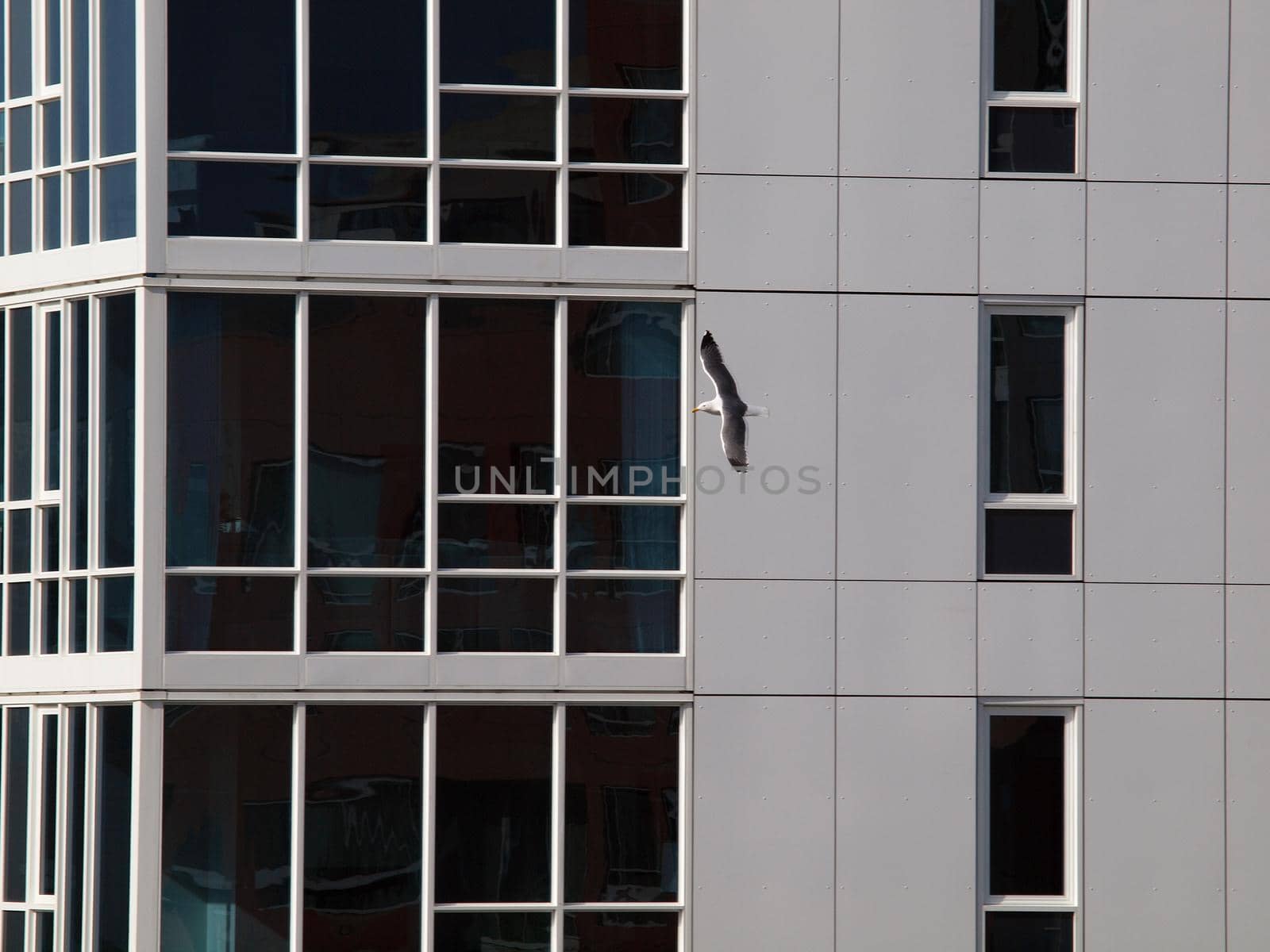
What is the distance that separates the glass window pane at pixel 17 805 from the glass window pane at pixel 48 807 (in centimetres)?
17

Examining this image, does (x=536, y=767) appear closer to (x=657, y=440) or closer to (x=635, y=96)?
(x=657, y=440)

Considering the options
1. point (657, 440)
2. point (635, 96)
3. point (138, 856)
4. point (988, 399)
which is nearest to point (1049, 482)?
point (988, 399)

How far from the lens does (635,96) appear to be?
13297mm

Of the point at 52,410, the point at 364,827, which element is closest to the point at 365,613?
the point at 364,827

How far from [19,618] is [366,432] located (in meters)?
3.05

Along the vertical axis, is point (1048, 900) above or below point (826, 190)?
below

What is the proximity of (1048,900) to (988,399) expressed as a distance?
3.84 m

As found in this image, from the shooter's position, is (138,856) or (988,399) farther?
(988,399)

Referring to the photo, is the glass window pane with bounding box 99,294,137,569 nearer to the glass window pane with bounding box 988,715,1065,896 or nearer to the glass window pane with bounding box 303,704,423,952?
the glass window pane with bounding box 303,704,423,952

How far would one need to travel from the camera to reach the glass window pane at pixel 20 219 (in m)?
13.5

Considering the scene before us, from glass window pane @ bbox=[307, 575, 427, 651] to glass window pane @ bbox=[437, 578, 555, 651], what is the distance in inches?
7.4

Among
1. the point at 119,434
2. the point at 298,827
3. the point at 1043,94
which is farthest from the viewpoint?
the point at 1043,94

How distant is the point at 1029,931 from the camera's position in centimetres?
1318

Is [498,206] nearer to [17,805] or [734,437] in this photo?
[734,437]
